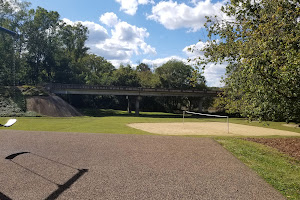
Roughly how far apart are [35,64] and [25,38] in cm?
733

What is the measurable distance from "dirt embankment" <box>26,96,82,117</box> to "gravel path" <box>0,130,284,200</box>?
29.8m

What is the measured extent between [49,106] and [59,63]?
3019 cm

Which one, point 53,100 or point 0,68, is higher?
point 0,68

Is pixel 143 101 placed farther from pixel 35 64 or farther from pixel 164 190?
pixel 164 190

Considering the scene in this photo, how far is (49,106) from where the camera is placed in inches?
1752

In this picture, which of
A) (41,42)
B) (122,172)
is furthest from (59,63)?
(122,172)

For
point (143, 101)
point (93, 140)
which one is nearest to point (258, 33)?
point (93, 140)

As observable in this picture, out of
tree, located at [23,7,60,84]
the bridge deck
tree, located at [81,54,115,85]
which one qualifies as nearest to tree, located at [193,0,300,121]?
the bridge deck

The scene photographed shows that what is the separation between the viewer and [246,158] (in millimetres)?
12047

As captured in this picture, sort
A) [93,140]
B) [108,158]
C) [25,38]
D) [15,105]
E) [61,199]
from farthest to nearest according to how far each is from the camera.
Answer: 1. [25,38]
2. [15,105]
3. [93,140]
4. [108,158]
5. [61,199]

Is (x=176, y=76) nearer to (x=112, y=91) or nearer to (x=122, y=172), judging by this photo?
(x=112, y=91)

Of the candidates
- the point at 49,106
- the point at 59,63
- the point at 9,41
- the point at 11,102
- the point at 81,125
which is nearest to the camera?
the point at 81,125

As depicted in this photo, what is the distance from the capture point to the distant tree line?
56781mm

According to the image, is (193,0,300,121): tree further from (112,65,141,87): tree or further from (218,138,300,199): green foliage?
(112,65,141,87): tree
